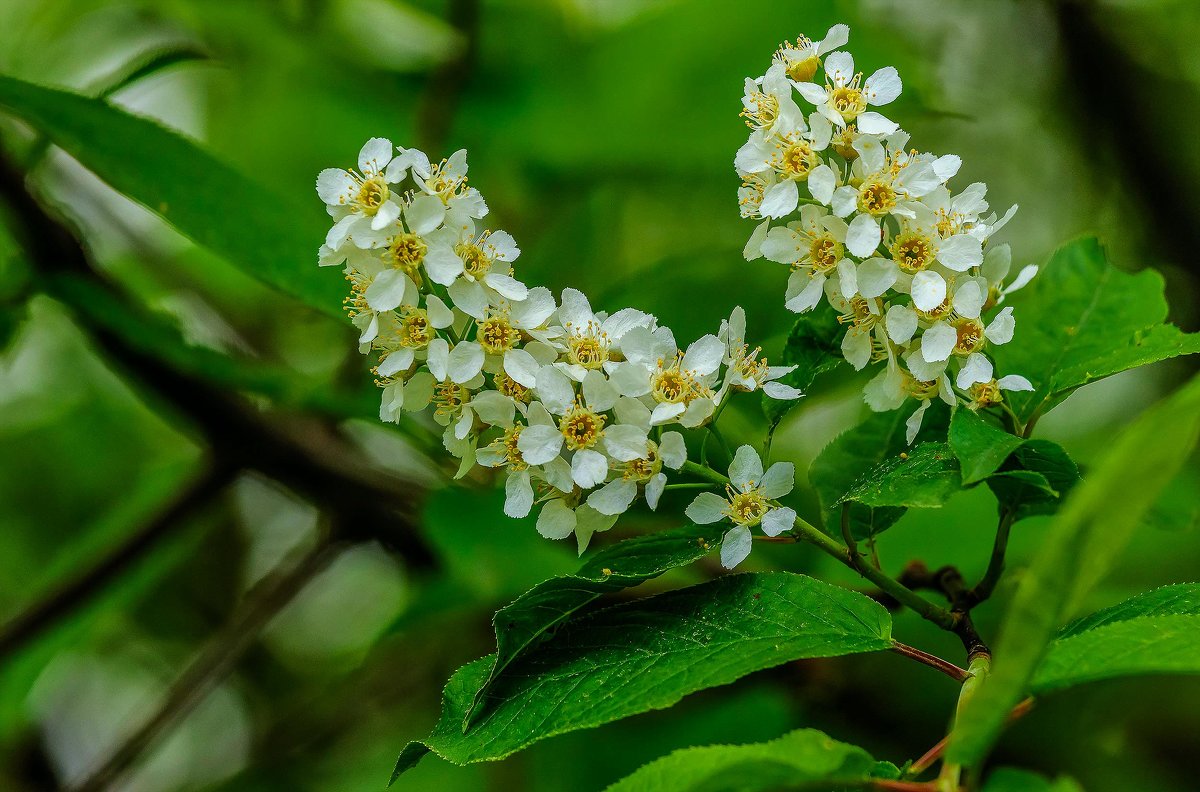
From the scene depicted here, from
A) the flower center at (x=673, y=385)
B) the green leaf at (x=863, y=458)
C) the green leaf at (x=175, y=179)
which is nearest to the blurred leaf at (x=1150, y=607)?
the green leaf at (x=863, y=458)

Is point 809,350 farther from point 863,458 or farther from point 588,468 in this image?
point 588,468

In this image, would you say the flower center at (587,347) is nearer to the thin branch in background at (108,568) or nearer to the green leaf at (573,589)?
the green leaf at (573,589)

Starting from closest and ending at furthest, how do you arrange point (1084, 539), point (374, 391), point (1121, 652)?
1. point (1084, 539)
2. point (1121, 652)
3. point (374, 391)

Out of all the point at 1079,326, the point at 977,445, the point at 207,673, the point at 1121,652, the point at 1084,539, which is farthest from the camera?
the point at 207,673

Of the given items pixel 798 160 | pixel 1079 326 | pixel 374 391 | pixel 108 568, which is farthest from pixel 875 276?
pixel 108 568

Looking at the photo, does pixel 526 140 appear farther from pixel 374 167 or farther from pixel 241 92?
pixel 374 167

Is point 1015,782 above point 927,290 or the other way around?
the other way around

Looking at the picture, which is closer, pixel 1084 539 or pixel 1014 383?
pixel 1084 539
